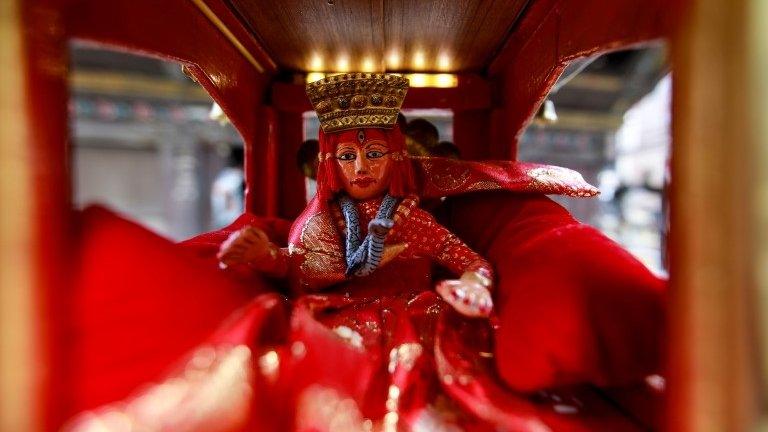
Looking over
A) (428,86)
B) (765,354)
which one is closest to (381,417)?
(765,354)

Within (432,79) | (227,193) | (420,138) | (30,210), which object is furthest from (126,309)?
(227,193)

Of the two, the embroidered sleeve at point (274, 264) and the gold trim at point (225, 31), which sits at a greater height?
the gold trim at point (225, 31)

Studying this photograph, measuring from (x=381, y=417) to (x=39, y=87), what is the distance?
77cm

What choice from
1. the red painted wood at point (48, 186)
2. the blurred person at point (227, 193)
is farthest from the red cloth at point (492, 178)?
the blurred person at point (227, 193)

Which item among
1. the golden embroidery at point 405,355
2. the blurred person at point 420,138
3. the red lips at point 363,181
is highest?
the blurred person at point 420,138

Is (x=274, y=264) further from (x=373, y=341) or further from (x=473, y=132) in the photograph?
(x=473, y=132)

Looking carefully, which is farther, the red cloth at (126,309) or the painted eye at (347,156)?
the painted eye at (347,156)

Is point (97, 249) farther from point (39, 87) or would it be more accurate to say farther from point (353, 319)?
point (353, 319)

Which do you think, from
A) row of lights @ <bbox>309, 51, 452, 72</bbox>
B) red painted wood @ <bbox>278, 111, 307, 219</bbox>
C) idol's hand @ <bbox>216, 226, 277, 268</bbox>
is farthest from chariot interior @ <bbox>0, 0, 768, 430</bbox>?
red painted wood @ <bbox>278, 111, 307, 219</bbox>

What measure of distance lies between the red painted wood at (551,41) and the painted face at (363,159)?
542 mm

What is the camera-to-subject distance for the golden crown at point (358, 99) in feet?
4.07

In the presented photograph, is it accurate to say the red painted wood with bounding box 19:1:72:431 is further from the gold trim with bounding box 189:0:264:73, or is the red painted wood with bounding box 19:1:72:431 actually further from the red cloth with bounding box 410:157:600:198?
the red cloth with bounding box 410:157:600:198

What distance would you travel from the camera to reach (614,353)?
0.83 m

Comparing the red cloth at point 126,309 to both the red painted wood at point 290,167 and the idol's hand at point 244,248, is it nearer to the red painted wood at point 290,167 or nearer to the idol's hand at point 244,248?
the idol's hand at point 244,248
